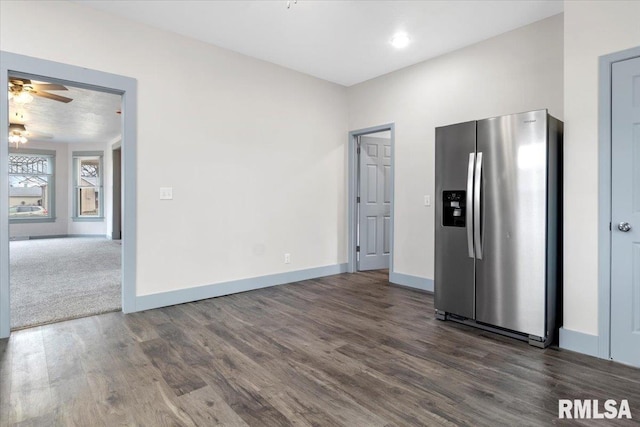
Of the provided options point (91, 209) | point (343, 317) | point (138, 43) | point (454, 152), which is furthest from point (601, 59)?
point (91, 209)

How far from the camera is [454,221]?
316 centimetres

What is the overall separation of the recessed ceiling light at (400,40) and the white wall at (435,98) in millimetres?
616

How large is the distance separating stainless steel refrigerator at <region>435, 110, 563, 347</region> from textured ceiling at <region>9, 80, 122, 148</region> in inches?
205

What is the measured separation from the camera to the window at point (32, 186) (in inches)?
370

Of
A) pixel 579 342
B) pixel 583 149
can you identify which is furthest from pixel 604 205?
pixel 579 342

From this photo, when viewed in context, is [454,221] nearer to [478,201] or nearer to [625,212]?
[478,201]

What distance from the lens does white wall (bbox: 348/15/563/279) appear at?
131 inches

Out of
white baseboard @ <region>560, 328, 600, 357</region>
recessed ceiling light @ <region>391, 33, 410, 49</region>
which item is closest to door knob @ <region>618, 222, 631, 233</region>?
white baseboard @ <region>560, 328, 600, 357</region>

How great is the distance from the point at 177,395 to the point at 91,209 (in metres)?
10.2

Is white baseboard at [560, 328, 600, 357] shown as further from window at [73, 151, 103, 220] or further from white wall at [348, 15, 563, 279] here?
window at [73, 151, 103, 220]

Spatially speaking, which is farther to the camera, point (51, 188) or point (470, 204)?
point (51, 188)

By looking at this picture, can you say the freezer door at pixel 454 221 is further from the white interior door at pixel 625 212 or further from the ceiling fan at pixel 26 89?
the ceiling fan at pixel 26 89

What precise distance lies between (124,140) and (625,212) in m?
4.26

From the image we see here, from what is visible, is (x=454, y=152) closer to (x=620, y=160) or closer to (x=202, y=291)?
(x=620, y=160)
